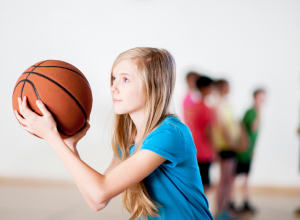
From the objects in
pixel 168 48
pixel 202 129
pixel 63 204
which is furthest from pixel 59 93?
pixel 168 48

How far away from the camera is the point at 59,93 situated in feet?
3.34

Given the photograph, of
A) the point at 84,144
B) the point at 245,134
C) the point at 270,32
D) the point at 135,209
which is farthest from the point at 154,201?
the point at 270,32

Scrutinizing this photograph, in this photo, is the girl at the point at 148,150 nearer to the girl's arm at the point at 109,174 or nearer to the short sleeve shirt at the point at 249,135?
the girl's arm at the point at 109,174

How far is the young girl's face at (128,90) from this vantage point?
1.03 metres

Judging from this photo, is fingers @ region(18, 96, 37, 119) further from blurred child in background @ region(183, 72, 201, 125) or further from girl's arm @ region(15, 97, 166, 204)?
blurred child in background @ region(183, 72, 201, 125)

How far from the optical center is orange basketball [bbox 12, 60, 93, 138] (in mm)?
1000

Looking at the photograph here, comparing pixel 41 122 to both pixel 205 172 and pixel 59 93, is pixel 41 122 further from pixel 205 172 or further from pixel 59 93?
pixel 205 172

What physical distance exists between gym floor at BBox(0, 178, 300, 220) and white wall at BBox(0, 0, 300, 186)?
0.63 ft

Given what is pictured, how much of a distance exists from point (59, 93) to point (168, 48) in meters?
3.18

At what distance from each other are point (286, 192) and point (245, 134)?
1386 mm

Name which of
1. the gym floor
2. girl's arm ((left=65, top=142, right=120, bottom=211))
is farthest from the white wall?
girl's arm ((left=65, top=142, right=120, bottom=211))

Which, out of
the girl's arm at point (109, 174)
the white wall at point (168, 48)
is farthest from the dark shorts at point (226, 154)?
the girl's arm at point (109, 174)

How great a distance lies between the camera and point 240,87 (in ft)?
12.8

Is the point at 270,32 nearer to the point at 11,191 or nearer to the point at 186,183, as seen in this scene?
the point at 186,183
